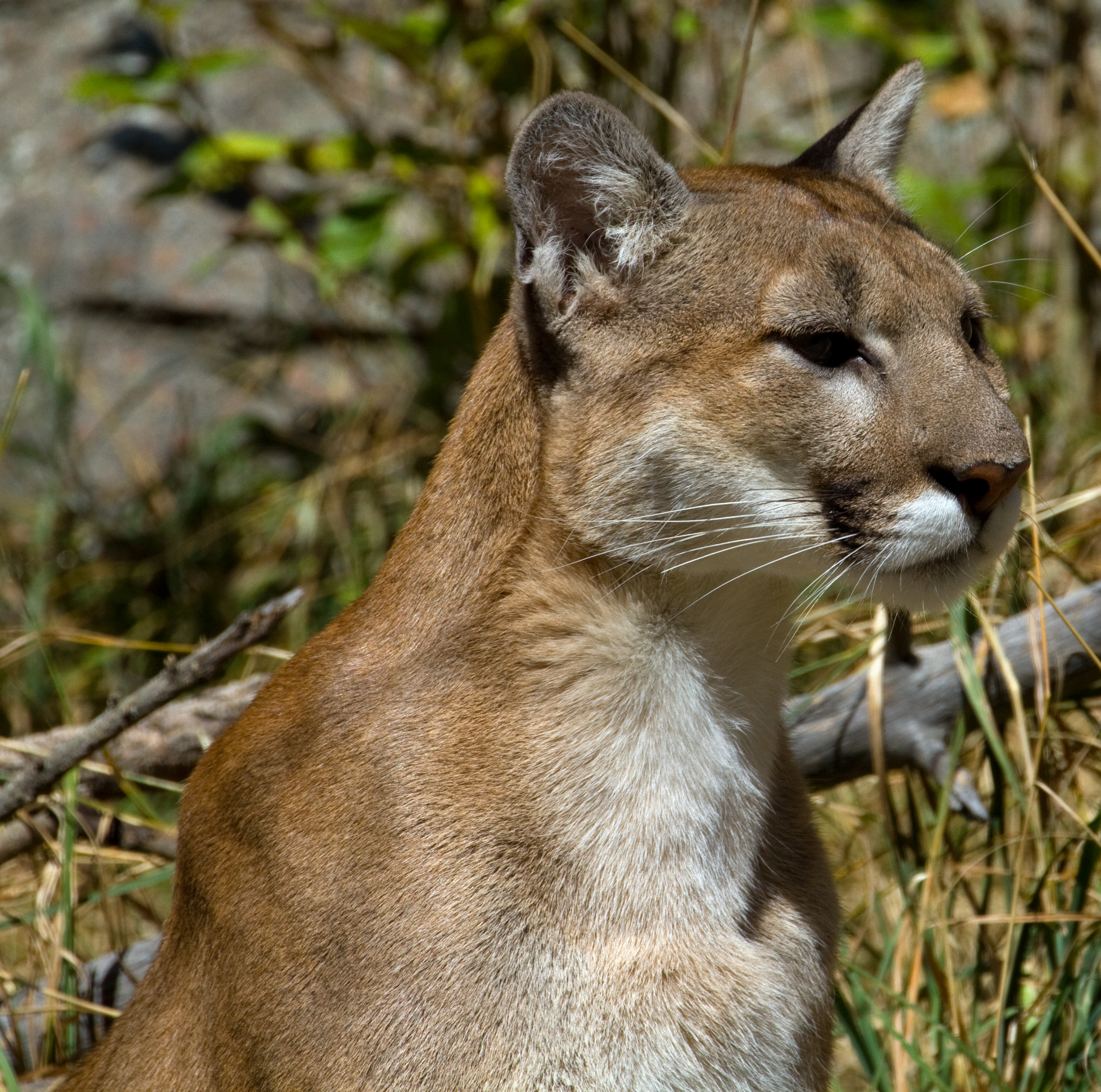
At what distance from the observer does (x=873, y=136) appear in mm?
3008

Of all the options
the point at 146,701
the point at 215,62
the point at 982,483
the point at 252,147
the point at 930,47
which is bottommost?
the point at 146,701

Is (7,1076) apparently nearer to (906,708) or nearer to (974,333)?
(906,708)

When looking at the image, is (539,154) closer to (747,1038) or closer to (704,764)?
(704,764)

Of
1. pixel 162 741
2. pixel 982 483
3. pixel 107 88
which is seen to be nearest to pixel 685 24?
pixel 107 88

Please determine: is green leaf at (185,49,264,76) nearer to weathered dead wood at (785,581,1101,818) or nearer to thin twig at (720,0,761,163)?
thin twig at (720,0,761,163)

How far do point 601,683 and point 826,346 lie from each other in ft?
2.33

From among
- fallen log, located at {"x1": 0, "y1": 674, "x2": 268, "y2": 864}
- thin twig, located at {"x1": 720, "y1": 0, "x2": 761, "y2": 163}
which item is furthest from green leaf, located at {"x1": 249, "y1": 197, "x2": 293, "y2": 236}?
fallen log, located at {"x1": 0, "y1": 674, "x2": 268, "y2": 864}

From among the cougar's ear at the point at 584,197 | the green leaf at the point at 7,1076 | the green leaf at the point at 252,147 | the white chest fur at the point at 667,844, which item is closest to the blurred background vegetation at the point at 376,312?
the green leaf at the point at 252,147

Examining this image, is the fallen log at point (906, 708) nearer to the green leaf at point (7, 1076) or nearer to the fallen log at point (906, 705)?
the fallen log at point (906, 705)

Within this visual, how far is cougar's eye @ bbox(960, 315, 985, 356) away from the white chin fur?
1.16 feet

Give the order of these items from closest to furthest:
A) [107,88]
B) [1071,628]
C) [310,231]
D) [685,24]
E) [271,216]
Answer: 1. [1071,628]
2. [107,88]
3. [685,24]
4. [271,216]
5. [310,231]

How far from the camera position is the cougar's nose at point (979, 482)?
2.20 metres

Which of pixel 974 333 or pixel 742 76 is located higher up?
pixel 742 76

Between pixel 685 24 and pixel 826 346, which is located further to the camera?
pixel 685 24
